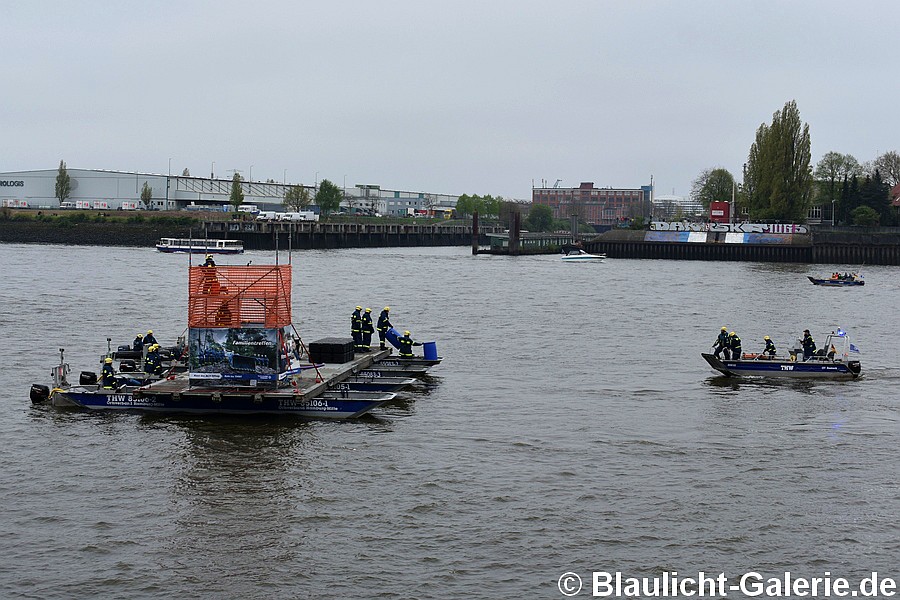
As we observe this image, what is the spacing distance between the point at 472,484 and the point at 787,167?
13787cm

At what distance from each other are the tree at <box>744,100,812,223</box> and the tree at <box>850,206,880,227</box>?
7233 millimetres

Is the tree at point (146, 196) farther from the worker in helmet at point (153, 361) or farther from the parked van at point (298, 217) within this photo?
the worker in helmet at point (153, 361)

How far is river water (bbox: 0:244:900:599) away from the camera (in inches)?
722

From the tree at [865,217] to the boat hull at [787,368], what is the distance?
11931 cm

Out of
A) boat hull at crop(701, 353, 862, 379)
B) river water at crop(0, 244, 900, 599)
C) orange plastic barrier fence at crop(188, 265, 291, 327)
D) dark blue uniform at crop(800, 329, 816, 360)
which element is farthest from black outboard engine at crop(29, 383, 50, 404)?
dark blue uniform at crop(800, 329, 816, 360)

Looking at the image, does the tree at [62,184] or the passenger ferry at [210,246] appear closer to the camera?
the passenger ferry at [210,246]

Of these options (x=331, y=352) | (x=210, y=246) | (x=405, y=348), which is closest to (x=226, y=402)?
(x=331, y=352)

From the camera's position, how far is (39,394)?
99.5 feet

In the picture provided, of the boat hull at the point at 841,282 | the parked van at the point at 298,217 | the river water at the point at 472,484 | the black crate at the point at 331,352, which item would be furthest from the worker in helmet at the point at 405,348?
the parked van at the point at 298,217

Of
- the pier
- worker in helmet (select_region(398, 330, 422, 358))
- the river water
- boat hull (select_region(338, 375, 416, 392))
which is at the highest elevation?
the pier

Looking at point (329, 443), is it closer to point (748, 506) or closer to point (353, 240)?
point (748, 506)

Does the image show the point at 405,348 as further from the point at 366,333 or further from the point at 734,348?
the point at 734,348

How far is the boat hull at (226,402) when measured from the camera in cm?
2839

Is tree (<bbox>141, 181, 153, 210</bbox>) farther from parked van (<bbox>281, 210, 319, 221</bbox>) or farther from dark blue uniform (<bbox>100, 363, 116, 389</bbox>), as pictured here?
dark blue uniform (<bbox>100, 363, 116, 389</bbox>)
